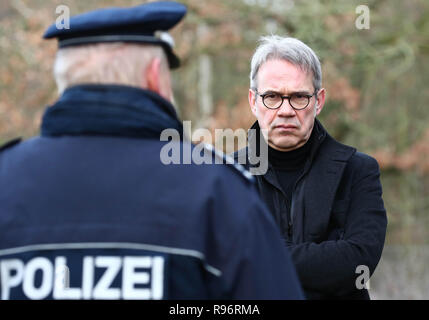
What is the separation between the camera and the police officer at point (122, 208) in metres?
1.78

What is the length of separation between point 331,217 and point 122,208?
1595 millimetres

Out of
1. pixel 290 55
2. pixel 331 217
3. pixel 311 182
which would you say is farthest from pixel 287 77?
pixel 331 217

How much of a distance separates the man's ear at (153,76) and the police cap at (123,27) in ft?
0.23

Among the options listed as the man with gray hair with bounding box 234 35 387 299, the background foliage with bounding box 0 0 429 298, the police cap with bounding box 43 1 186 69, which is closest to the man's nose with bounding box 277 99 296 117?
the man with gray hair with bounding box 234 35 387 299

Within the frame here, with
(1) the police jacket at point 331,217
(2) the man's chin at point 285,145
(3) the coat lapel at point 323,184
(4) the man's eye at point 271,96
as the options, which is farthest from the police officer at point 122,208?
(4) the man's eye at point 271,96

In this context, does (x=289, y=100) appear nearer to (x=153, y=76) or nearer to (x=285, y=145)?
(x=285, y=145)

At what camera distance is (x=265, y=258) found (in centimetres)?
181

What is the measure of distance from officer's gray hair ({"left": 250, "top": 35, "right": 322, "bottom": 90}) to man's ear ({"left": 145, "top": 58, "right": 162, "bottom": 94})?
1509 mm

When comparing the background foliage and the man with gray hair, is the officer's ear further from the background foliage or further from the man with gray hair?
the background foliage

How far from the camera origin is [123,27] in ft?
6.29

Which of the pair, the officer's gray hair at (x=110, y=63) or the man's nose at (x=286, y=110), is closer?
the officer's gray hair at (x=110, y=63)

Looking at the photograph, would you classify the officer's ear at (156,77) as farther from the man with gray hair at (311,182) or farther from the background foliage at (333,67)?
the background foliage at (333,67)

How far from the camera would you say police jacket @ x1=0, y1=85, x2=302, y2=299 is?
1776 mm
